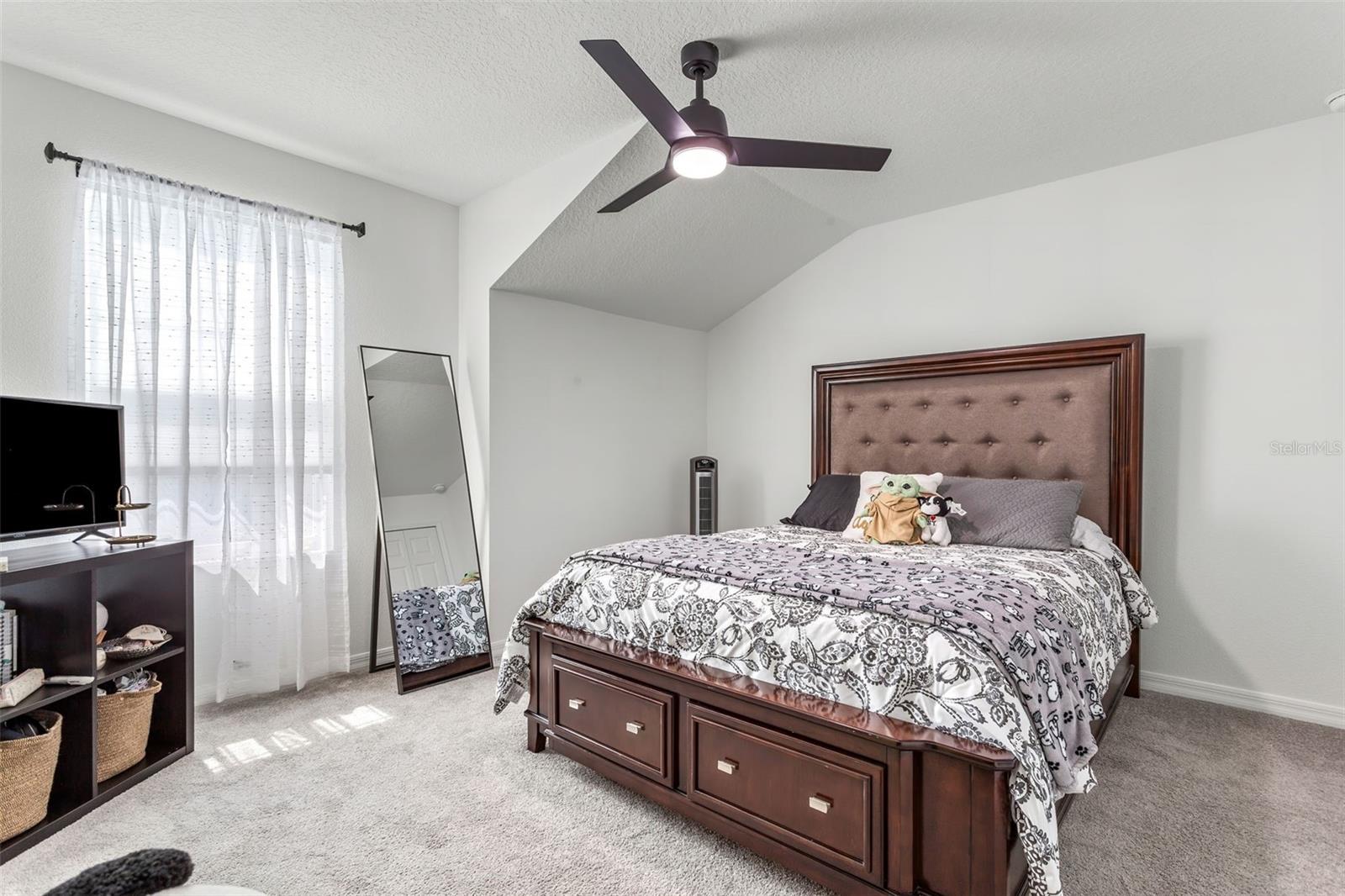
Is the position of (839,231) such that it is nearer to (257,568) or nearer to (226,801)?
(257,568)

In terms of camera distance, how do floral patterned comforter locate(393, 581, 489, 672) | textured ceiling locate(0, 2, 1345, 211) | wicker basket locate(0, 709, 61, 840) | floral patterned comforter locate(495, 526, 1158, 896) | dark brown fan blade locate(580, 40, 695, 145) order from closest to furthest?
1. floral patterned comforter locate(495, 526, 1158, 896)
2. dark brown fan blade locate(580, 40, 695, 145)
3. wicker basket locate(0, 709, 61, 840)
4. textured ceiling locate(0, 2, 1345, 211)
5. floral patterned comforter locate(393, 581, 489, 672)

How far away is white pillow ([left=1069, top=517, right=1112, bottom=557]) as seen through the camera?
2748 millimetres

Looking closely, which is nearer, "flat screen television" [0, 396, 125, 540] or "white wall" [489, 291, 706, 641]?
"flat screen television" [0, 396, 125, 540]

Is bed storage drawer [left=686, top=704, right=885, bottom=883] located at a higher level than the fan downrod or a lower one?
lower

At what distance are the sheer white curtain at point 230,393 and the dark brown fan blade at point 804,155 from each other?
2.28 meters

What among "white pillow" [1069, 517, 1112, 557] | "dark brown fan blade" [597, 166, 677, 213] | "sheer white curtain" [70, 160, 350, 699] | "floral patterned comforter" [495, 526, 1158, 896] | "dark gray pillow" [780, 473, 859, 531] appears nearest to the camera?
"floral patterned comforter" [495, 526, 1158, 896]

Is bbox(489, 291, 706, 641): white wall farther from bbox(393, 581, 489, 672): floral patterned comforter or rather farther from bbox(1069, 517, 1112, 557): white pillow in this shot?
bbox(1069, 517, 1112, 557): white pillow

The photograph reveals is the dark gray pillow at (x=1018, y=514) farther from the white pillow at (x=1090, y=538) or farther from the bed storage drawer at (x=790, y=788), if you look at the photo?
the bed storage drawer at (x=790, y=788)

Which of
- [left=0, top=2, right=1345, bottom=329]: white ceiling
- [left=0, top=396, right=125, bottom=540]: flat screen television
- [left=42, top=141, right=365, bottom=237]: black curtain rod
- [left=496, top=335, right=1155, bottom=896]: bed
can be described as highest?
[left=0, top=2, right=1345, bottom=329]: white ceiling

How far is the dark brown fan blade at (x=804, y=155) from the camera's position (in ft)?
6.94

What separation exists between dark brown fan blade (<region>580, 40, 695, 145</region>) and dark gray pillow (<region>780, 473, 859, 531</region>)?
200 centimetres

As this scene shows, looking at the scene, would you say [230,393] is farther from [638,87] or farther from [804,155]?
[804,155]

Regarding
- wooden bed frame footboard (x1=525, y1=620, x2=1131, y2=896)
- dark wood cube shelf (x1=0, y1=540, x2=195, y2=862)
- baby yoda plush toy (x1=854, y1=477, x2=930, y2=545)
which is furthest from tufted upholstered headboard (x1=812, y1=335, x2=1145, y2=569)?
dark wood cube shelf (x1=0, y1=540, x2=195, y2=862)

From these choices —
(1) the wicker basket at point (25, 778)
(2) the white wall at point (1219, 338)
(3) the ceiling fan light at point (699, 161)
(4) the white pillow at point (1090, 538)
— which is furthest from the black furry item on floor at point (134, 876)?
(2) the white wall at point (1219, 338)
